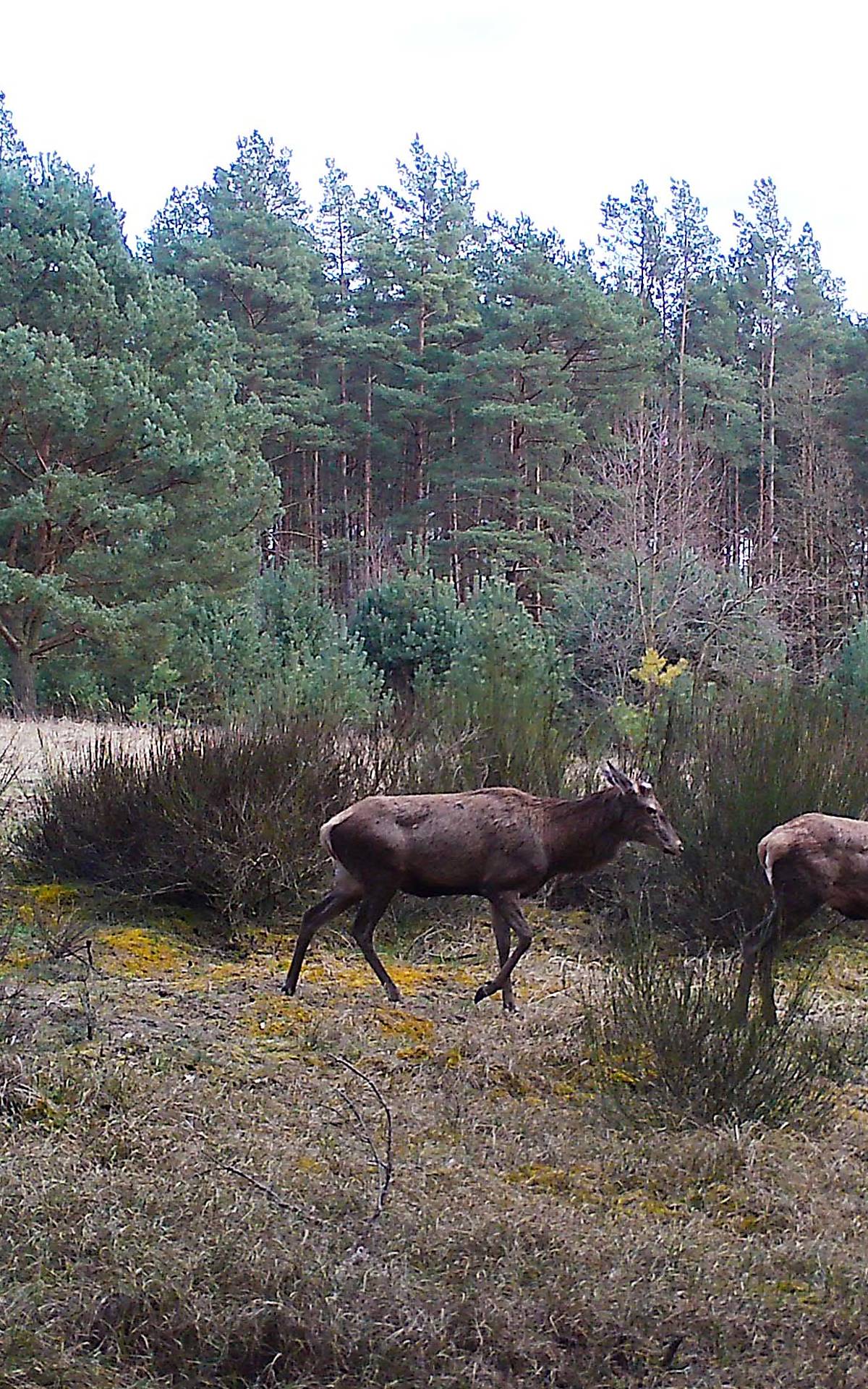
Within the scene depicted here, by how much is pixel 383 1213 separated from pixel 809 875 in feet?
9.67

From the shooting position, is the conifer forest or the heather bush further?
the conifer forest

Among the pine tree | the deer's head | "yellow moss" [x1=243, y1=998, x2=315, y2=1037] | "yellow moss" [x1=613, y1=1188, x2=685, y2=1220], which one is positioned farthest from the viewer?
the pine tree

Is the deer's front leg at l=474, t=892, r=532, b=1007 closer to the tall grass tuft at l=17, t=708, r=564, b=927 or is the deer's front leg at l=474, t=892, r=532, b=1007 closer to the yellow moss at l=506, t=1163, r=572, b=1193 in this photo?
the tall grass tuft at l=17, t=708, r=564, b=927

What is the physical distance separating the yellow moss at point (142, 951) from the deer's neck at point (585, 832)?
1.94 meters

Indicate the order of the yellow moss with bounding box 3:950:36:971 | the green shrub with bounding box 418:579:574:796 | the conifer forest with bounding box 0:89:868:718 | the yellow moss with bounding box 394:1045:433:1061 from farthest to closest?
the conifer forest with bounding box 0:89:868:718, the green shrub with bounding box 418:579:574:796, the yellow moss with bounding box 3:950:36:971, the yellow moss with bounding box 394:1045:433:1061

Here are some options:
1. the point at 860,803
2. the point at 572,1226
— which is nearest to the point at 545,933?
the point at 860,803

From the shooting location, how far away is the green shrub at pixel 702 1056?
479 centimetres

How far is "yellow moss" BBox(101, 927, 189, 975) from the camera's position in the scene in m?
6.38

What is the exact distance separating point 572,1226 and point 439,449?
105 feet

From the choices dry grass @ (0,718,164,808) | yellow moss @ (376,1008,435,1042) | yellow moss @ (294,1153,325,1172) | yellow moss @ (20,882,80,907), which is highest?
dry grass @ (0,718,164,808)

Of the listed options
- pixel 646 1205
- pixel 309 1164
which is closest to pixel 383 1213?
pixel 309 1164

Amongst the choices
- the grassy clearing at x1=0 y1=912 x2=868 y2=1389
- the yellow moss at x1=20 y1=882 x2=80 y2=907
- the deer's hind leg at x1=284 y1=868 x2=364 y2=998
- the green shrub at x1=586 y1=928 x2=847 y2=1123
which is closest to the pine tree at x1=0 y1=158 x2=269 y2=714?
the yellow moss at x1=20 y1=882 x2=80 y2=907

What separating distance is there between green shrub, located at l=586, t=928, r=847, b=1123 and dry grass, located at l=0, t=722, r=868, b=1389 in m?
0.10

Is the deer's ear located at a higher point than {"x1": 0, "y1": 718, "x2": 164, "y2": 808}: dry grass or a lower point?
higher
